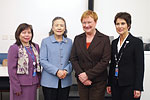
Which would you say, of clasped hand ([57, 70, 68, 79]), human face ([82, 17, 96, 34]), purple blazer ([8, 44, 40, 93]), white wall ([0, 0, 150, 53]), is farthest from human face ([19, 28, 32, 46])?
white wall ([0, 0, 150, 53])

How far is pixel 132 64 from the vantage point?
5.08ft

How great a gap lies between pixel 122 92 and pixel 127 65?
0.98 ft

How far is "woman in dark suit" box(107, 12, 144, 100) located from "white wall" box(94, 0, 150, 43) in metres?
1.91

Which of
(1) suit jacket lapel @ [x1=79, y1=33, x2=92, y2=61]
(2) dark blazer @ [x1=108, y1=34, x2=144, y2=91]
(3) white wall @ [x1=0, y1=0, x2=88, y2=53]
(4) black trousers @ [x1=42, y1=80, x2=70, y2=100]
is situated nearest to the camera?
(2) dark blazer @ [x1=108, y1=34, x2=144, y2=91]

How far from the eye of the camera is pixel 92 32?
5.47 ft

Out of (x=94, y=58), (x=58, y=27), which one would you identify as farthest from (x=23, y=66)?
(x=94, y=58)

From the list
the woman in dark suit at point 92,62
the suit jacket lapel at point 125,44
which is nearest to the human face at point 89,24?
the woman in dark suit at point 92,62

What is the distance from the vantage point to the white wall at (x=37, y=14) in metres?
3.42

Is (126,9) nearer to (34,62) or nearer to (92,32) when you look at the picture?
(92,32)

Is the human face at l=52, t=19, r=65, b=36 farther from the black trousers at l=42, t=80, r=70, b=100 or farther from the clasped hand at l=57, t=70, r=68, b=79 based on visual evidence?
the black trousers at l=42, t=80, r=70, b=100

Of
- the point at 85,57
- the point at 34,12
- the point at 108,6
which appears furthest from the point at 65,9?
the point at 85,57

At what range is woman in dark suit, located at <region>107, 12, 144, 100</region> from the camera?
1499mm

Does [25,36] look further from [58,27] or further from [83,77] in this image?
[83,77]

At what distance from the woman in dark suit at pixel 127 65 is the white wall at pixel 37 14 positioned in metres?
1.96
